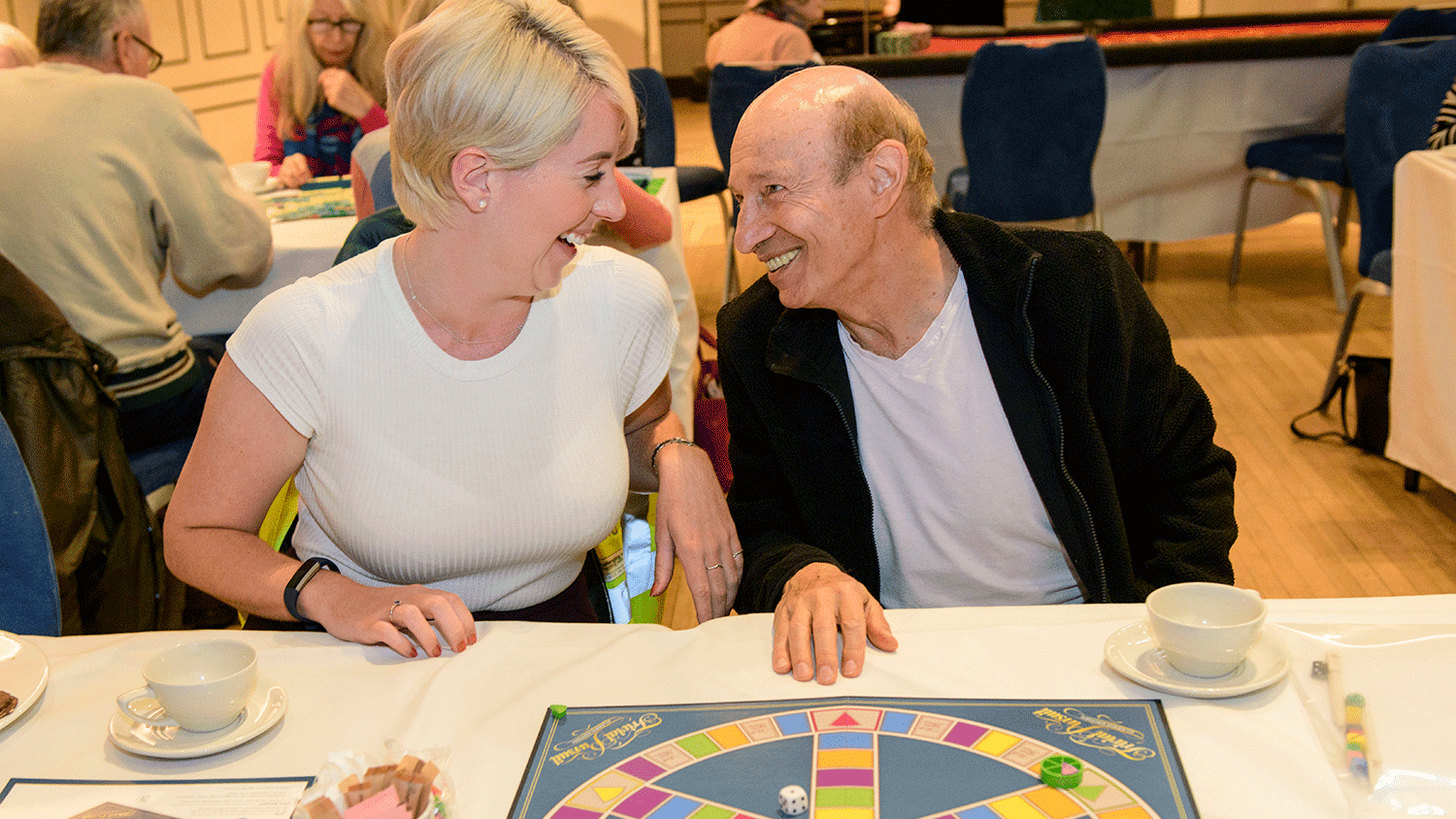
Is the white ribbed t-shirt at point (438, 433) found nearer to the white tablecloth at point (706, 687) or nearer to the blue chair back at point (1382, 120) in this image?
the white tablecloth at point (706, 687)

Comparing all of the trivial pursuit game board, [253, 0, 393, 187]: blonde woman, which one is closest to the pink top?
[253, 0, 393, 187]: blonde woman

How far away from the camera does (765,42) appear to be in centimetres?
558

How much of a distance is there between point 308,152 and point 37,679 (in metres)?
3.32

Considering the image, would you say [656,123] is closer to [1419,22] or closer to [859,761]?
[1419,22]

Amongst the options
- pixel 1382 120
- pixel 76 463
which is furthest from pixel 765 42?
pixel 76 463

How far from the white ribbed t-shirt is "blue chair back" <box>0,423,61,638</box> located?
31cm

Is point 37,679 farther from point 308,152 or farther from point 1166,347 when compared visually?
point 308,152

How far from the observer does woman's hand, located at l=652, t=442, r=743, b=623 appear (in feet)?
4.83

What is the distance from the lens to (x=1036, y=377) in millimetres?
1562

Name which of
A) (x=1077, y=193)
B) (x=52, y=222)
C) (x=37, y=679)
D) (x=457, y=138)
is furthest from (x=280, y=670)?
(x=1077, y=193)

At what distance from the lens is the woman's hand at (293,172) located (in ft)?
12.8

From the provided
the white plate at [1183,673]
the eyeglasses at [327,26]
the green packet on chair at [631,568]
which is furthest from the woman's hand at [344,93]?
the white plate at [1183,673]

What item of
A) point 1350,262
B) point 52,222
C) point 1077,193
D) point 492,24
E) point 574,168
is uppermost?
point 492,24

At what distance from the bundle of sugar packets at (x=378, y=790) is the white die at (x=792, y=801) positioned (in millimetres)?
268
